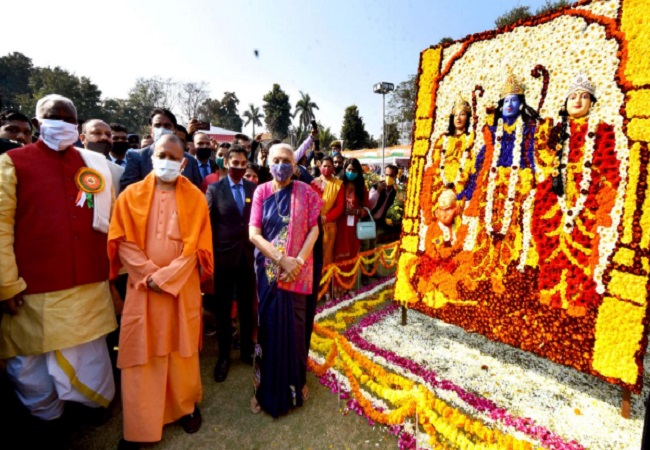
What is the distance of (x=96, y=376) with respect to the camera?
265 cm

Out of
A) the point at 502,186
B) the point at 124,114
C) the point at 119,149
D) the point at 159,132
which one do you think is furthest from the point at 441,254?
the point at 124,114

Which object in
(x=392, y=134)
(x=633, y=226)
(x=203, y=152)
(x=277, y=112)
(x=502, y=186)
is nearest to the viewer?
(x=633, y=226)

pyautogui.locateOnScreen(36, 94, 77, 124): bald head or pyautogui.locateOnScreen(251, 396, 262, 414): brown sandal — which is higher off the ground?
pyautogui.locateOnScreen(36, 94, 77, 124): bald head

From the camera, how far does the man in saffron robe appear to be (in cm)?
245

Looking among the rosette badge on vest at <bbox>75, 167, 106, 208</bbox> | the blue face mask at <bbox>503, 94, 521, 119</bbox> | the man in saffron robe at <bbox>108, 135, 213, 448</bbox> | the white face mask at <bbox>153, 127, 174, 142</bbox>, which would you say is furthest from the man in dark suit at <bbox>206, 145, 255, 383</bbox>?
the blue face mask at <bbox>503, 94, 521, 119</bbox>

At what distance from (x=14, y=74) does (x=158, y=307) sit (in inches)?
1878

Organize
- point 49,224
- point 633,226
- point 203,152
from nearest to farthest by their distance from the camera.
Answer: point 49,224, point 633,226, point 203,152

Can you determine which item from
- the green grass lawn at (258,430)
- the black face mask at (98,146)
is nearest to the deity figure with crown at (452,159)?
the green grass lawn at (258,430)

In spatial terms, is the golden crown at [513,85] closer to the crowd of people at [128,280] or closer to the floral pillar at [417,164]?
the floral pillar at [417,164]

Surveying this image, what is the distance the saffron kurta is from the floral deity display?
2.71 meters

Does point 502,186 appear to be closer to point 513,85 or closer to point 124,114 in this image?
point 513,85

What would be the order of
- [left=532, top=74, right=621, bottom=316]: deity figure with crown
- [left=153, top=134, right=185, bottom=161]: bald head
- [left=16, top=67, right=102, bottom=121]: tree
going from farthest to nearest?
1. [left=16, top=67, right=102, bottom=121]: tree
2. [left=532, top=74, right=621, bottom=316]: deity figure with crown
3. [left=153, top=134, right=185, bottom=161]: bald head

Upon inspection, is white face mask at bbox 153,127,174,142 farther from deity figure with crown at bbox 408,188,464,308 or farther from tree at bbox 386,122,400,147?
tree at bbox 386,122,400,147

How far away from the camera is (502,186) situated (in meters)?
3.44
